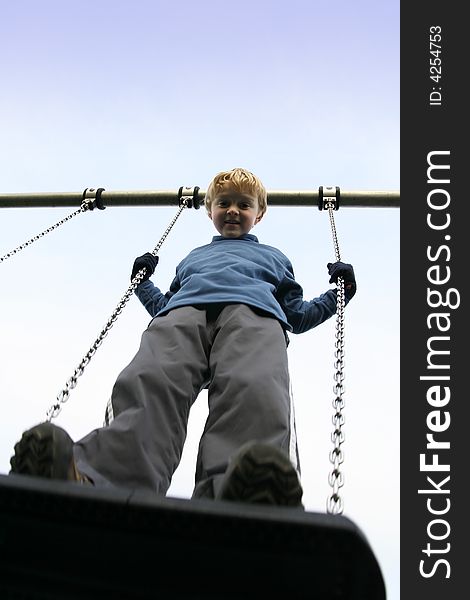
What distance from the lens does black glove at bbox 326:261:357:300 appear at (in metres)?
2.52

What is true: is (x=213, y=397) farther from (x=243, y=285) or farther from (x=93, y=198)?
(x=93, y=198)

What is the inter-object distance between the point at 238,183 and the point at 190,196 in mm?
1338

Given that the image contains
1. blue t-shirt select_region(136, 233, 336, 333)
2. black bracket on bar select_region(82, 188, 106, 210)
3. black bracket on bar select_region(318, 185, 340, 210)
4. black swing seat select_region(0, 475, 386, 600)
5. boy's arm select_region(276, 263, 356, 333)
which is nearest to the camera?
black swing seat select_region(0, 475, 386, 600)

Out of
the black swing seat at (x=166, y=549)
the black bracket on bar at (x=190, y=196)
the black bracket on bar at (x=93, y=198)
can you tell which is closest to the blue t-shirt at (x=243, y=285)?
the black swing seat at (x=166, y=549)

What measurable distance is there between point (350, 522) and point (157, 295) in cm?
179

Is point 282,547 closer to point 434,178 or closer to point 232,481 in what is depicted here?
point 232,481

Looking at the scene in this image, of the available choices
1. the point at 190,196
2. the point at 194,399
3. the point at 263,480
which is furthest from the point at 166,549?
the point at 190,196

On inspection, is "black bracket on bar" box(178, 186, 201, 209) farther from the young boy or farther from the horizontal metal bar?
the young boy

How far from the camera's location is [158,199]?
160 inches

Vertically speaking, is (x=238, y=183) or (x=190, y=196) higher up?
(x=190, y=196)

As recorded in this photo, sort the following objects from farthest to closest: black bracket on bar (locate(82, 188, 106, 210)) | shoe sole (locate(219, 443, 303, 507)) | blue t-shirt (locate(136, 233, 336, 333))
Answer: black bracket on bar (locate(82, 188, 106, 210))
blue t-shirt (locate(136, 233, 336, 333))
shoe sole (locate(219, 443, 303, 507))

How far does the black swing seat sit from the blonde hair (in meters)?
1.77

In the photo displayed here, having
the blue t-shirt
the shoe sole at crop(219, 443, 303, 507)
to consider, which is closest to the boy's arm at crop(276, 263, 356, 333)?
the blue t-shirt

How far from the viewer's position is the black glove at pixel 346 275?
2518mm
